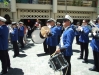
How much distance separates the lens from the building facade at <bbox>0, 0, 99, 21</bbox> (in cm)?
1527

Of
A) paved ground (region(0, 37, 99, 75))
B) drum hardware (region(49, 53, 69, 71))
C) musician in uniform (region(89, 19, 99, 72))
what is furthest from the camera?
paved ground (region(0, 37, 99, 75))

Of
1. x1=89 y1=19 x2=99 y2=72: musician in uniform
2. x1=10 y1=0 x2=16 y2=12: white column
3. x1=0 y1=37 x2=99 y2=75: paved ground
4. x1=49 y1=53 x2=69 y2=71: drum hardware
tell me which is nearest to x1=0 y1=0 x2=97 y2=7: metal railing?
x1=10 y1=0 x2=16 y2=12: white column

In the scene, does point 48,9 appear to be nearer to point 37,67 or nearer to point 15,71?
point 37,67

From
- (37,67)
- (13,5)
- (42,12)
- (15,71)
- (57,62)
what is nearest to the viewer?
(57,62)

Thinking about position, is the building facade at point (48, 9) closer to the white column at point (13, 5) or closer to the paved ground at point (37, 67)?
the white column at point (13, 5)

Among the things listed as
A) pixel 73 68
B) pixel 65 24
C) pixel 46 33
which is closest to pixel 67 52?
pixel 65 24

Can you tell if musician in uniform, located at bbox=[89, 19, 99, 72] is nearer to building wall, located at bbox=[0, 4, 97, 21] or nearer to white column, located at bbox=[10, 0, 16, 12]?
white column, located at bbox=[10, 0, 16, 12]

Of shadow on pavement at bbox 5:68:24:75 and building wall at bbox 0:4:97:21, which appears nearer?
shadow on pavement at bbox 5:68:24:75

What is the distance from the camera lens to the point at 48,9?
16.4 metres

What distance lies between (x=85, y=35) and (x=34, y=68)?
95.4 inches

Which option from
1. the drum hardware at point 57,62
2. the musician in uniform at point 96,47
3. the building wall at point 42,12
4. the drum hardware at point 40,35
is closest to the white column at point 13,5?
the building wall at point 42,12

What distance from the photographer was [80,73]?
15.9 feet

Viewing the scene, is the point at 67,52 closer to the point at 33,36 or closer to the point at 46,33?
the point at 46,33

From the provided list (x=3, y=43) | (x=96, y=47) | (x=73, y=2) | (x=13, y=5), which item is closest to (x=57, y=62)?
(x=96, y=47)
